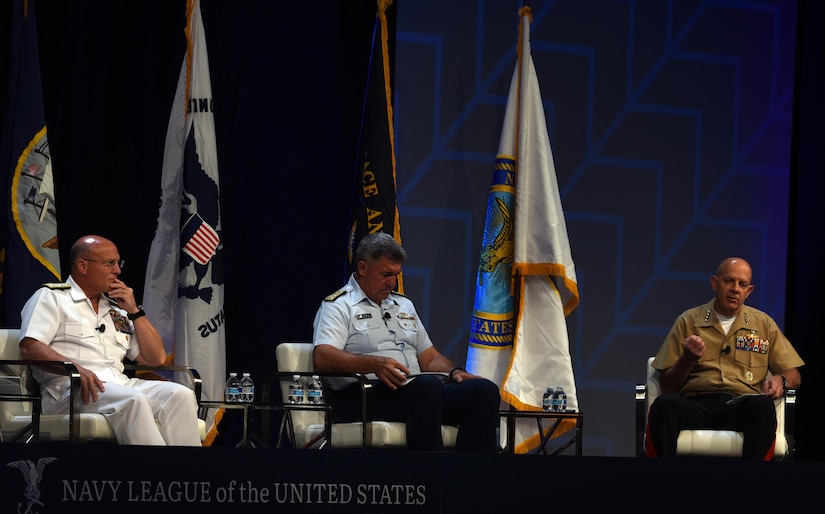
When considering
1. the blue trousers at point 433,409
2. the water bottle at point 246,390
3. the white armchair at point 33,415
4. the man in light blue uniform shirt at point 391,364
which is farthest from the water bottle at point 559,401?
the white armchair at point 33,415

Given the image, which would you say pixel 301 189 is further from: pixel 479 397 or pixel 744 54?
pixel 744 54

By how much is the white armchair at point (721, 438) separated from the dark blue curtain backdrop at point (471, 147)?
1.29m

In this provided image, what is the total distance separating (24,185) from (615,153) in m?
2.98

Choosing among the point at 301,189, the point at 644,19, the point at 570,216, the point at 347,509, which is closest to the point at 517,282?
the point at 570,216

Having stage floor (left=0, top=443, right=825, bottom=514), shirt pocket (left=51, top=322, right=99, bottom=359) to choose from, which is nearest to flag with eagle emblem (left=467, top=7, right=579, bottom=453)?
shirt pocket (left=51, top=322, right=99, bottom=359)

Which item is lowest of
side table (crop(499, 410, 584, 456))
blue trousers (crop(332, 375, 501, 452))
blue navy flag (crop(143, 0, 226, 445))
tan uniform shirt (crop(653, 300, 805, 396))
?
side table (crop(499, 410, 584, 456))

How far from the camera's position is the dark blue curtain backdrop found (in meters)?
5.09

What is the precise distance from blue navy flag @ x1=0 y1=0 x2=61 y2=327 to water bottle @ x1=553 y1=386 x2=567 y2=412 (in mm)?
2209

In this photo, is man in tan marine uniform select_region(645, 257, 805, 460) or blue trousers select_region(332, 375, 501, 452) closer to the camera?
blue trousers select_region(332, 375, 501, 452)

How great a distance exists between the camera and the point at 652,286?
5.90 m

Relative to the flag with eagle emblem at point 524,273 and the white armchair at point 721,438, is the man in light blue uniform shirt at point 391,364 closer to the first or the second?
the flag with eagle emblem at point 524,273

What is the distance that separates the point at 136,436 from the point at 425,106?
98.5 inches

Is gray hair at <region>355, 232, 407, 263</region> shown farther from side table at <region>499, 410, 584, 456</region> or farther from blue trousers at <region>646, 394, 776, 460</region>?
blue trousers at <region>646, 394, 776, 460</region>

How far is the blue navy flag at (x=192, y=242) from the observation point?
483cm
